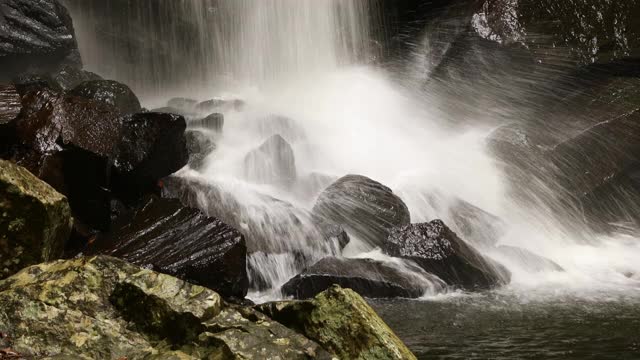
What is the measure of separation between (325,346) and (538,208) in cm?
1266

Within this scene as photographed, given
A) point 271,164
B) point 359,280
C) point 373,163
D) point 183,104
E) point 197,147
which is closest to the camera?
point 359,280

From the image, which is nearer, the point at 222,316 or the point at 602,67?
the point at 222,316

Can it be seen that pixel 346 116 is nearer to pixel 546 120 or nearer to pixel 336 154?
pixel 336 154

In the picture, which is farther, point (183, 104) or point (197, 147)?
point (183, 104)

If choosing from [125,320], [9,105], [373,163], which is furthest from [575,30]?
[125,320]

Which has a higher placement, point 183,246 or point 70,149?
point 70,149

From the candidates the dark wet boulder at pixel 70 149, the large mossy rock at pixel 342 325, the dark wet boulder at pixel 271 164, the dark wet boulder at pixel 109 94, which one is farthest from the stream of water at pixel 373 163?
the dark wet boulder at pixel 109 94

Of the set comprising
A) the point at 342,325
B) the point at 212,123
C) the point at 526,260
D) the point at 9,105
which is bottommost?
the point at 526,260

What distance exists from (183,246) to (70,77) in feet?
42.9

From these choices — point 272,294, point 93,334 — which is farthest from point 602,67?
point 93,334

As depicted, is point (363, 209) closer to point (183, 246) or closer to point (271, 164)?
point (271, 164)

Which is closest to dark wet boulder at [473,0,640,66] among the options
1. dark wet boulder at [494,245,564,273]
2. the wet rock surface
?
→ dark wet boulder at [494,245,564,273]

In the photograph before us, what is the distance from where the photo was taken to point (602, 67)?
54.2 feet

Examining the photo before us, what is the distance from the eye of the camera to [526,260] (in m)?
10.9
